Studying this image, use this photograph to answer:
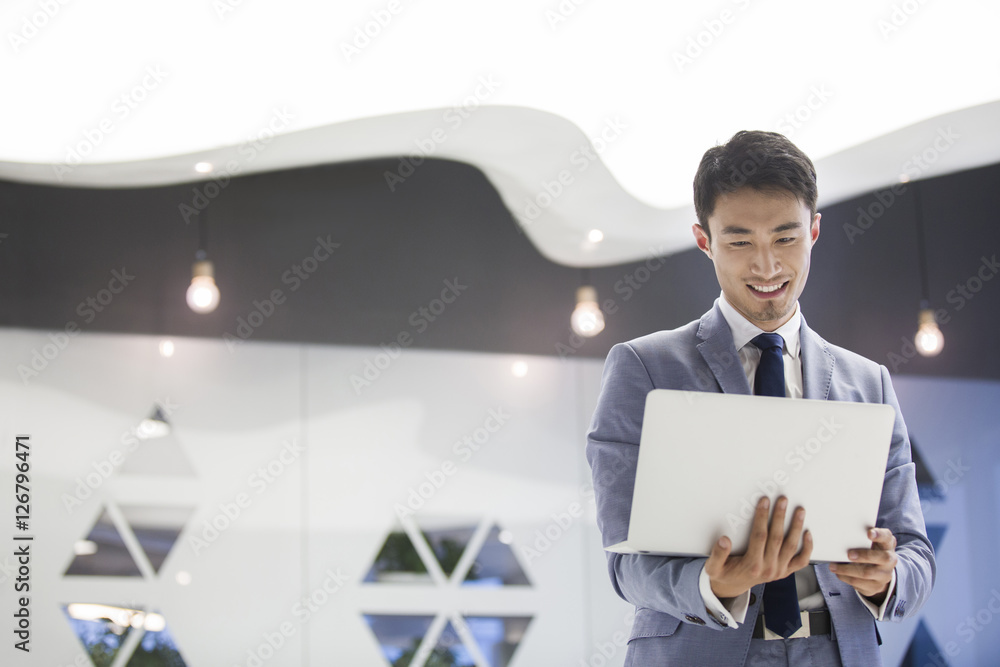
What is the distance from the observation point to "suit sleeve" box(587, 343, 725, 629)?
1380mm

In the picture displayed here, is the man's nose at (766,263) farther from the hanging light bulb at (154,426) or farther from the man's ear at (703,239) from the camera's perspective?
the hanging light bulb at (154,426)

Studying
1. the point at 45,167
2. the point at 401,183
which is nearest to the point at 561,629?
the point at 401,183

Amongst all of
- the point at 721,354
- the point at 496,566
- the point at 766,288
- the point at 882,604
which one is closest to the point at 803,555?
the point at 882,604

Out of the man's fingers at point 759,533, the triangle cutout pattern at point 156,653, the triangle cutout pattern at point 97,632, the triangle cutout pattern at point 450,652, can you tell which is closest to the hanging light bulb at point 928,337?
the triangle cutout pattern at point 450,652

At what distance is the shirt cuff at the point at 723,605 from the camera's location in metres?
1.31

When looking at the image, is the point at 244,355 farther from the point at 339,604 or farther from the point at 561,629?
the point at 561,629

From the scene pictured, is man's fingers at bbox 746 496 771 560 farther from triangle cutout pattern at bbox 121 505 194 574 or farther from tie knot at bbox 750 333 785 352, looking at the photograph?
triangle cutout pattern at bbox 121 505 194 574

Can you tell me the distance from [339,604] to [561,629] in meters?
1.05

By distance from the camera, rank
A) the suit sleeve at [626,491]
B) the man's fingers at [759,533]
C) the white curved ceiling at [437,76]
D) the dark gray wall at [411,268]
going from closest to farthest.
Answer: the man's fingers at [759,533], the suit sleeve at [626,491], the white curved ceiling at [437,76], the dark gray wall at [411,268]

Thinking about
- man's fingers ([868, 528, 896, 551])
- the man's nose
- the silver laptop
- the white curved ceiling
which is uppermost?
the white curved ceiling

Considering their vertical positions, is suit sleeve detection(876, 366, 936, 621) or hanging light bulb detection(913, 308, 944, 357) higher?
hanging light bulb detection(913, 308, 944, 357)

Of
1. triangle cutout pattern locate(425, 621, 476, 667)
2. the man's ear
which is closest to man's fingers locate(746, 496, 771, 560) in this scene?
the man's ear

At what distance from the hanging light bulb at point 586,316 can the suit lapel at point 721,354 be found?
2805 millimetres

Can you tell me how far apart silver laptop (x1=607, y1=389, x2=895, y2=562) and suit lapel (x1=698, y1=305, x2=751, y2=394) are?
0.78 feet
